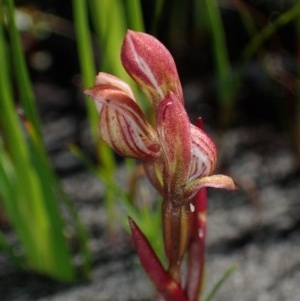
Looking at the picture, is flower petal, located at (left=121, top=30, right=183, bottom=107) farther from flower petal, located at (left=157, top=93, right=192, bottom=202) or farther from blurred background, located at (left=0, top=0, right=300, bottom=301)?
blurred background, located at (left=0, top=0, right=300, bottom=301)

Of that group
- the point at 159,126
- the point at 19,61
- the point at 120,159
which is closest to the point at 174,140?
→ the point at 159,126

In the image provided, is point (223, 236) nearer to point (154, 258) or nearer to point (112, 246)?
point (112, 246)

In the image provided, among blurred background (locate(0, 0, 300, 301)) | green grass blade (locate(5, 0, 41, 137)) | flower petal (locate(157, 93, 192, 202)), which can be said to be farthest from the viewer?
blurred background (locate(0, 0, 300, 301))

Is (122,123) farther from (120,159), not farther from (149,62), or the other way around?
(120,159)

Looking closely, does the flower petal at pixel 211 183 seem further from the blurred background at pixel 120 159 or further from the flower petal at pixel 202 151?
the blurred background at pixel 120 159

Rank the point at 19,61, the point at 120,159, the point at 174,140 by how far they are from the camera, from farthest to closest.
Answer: the point at 120,159 < the point at 19,61 < the point at 174,140

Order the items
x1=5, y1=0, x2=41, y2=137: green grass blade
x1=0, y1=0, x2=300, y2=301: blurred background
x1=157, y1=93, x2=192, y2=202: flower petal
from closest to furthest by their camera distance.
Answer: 1. x1=157, y1=93, x2=192, y2=202: flower petal
2. x1=5, y1=0, x2=41, y2=137: green grass blade
3. x1=0, y1=0, x2=300, y2=301: blurred background

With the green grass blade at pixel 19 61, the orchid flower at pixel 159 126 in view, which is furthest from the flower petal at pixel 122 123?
the green grass blade at pixel 19 61

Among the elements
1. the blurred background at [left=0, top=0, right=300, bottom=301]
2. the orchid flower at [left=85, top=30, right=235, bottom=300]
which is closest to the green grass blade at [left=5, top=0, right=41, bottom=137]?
the blurred background at [left=0, top=0, right=300, bottom=301]
